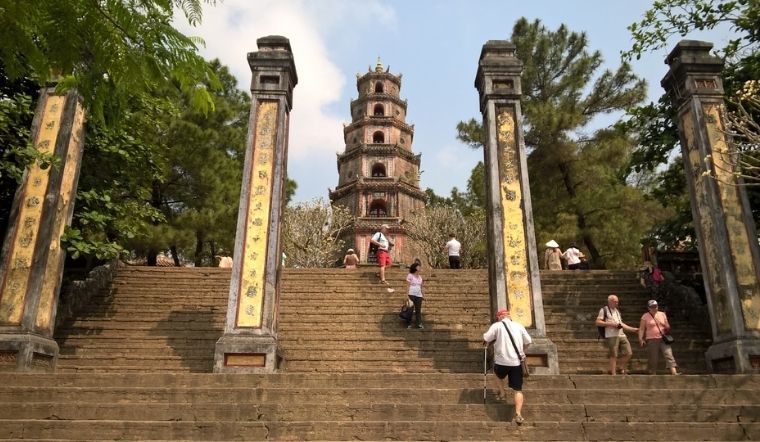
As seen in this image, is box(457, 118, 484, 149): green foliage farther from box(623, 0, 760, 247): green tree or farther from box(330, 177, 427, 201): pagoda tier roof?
box(330, 177, 427, 201): pagoda tier roof

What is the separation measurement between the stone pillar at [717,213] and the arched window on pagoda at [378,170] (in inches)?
979

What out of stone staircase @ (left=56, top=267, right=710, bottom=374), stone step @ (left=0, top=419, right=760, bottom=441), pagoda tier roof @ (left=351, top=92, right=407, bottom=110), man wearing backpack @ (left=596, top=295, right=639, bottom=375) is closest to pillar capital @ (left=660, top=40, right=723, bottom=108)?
man wearing backpack @ (left=596, top=295, right=639, bottom=375)

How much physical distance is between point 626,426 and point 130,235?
833 centimetres

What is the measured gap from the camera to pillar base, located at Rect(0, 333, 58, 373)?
7.40 m

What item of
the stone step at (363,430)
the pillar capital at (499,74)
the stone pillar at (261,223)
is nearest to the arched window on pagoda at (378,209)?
the pillar capital at (499,74)

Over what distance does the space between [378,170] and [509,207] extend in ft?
84.6

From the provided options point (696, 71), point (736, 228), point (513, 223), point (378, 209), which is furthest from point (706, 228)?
point (378, 209)

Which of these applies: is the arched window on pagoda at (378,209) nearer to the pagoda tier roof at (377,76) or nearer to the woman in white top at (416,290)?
the pagoda tier roof at (377,76)

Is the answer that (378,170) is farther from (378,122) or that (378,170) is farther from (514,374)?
(514,374)

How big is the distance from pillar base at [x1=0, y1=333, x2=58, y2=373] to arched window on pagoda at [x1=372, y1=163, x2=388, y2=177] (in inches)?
1064

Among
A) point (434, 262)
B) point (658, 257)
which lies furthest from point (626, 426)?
point (434, 262)

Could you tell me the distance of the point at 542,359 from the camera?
7816 millimetres

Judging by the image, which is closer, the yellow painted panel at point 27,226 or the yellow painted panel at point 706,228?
the yellow painted panel at point 27,226

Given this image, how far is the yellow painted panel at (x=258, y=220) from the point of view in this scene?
26.8 ft
